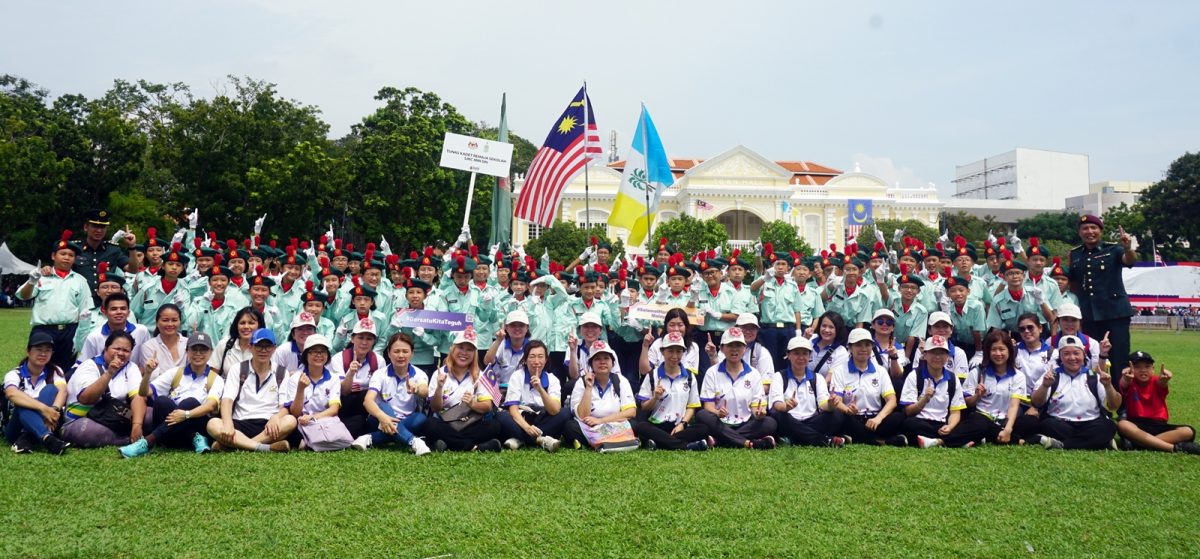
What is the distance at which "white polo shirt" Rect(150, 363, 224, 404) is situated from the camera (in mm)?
7055

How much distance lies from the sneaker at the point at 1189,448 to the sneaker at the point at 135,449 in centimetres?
845

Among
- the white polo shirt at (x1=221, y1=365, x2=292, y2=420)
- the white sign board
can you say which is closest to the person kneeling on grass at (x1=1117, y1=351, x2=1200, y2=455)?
the white polo shirt at (x1=221, y1=365, x2=292, y2=420)

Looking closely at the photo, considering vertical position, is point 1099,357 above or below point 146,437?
above

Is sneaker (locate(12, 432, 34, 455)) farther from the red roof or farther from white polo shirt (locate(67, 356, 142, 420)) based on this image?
the red roof

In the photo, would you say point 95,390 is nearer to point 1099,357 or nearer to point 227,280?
point 227,280

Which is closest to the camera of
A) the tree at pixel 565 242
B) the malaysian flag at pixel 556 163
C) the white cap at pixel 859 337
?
the white cap at pixel 859 337

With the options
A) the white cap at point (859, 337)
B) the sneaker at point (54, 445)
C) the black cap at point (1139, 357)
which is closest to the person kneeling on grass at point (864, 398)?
the white cap at point (859, 337)

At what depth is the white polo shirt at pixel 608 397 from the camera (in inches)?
287

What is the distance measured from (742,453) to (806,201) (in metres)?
60.2

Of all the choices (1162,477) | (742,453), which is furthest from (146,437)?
(1162,477)

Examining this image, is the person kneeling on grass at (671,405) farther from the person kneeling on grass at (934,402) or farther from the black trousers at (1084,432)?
the black trousers at (1084,432)

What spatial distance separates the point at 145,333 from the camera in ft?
25.5

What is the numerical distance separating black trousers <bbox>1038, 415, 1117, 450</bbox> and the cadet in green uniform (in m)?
1.26

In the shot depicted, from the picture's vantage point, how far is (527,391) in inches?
297
